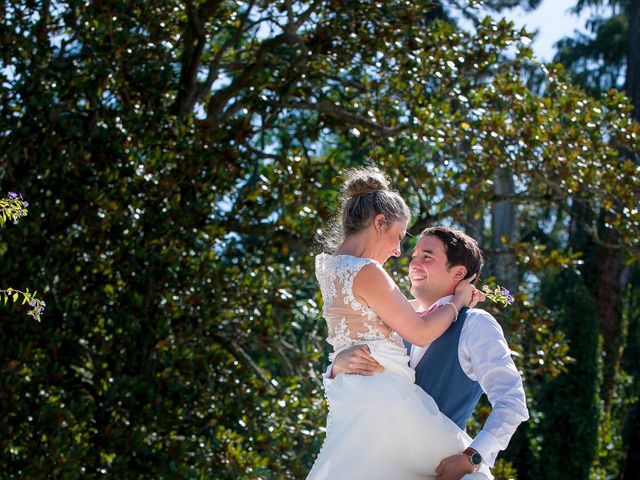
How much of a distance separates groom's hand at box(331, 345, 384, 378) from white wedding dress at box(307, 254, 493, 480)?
0.06ft

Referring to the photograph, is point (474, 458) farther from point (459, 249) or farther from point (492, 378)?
point (459, 249)

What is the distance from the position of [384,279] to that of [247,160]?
4179 mm

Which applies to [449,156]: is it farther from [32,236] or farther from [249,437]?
[32,236]

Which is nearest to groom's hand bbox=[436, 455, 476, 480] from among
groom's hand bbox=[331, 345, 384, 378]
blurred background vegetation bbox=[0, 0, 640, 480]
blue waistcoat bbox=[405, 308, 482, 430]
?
blue waistcoat bbox=[405, 308, 482, 430]

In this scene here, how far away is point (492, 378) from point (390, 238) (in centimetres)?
58

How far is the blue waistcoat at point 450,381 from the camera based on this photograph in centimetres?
337

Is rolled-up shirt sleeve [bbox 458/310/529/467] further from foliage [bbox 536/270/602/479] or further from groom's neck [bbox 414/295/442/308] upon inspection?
foliage [bbox 536/270/602/479]

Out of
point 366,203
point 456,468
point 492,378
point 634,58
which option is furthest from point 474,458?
point 634,58

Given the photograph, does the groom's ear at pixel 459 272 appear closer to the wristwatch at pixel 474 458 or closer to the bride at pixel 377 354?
the bride at pixel 377 354

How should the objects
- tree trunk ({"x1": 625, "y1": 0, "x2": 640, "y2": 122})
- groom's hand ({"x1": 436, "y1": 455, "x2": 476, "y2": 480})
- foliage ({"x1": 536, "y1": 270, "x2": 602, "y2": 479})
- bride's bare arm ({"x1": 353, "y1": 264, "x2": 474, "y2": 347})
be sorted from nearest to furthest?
groom's hand ({"x1": 436, "y1": 455, "x2": 476, "y2": 480}) → bride's bare arm ({"x1": 353, "y1": 264, "x2": 474, "y2": 347}) → foliage ({"x1": 536, "y1": 270, "x2": 602, "y2": 479}) → tree trunk ({"x1": 625, "y1": 0, "x2": 640, "y2": 122})

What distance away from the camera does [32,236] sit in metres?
6.54

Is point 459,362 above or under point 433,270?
under

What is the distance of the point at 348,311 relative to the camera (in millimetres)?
3406

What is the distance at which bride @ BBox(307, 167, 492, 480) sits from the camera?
10.5 ft
